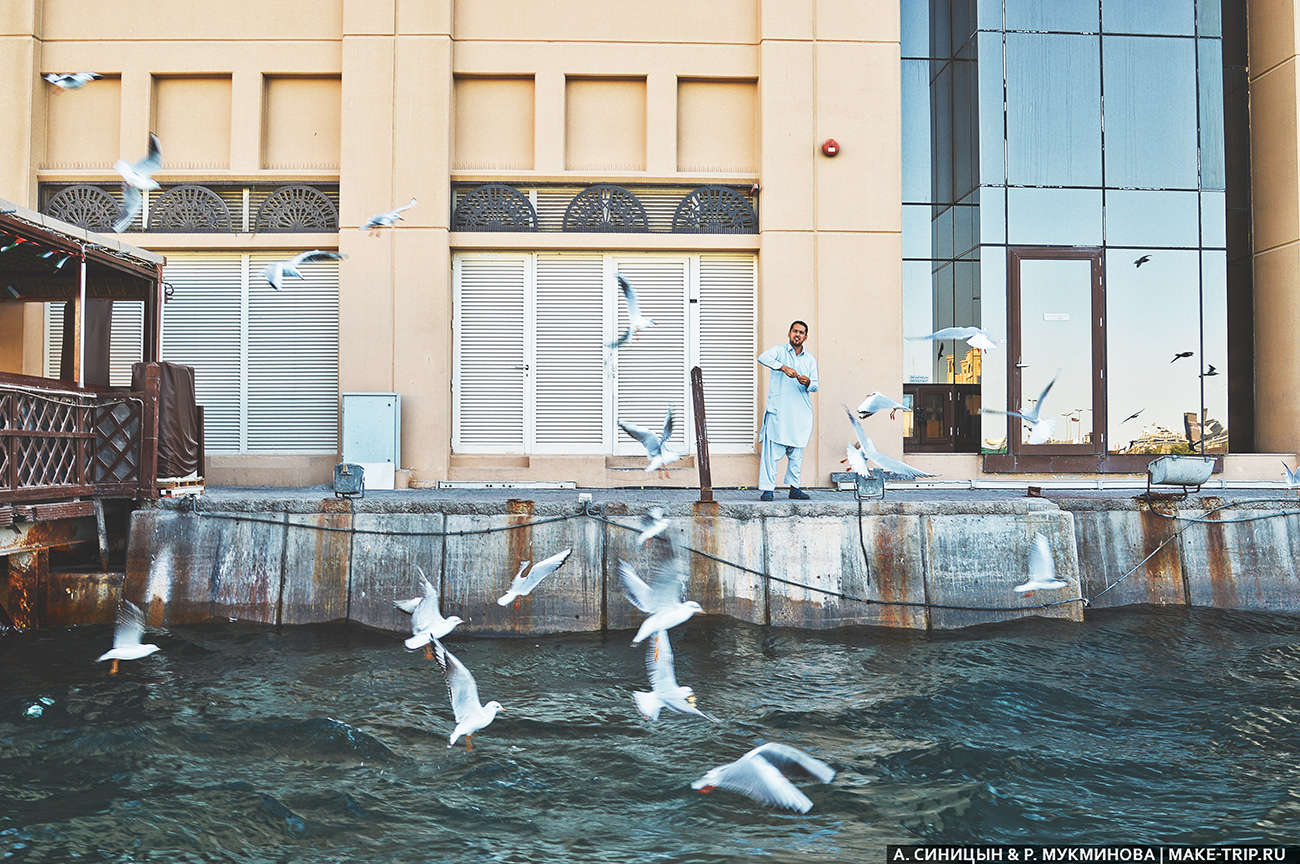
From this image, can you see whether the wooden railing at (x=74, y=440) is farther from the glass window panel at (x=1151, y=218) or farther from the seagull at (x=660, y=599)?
the glass window panel at (x=1151, y=218)

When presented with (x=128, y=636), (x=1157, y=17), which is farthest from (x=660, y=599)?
(x=1157, y=17)

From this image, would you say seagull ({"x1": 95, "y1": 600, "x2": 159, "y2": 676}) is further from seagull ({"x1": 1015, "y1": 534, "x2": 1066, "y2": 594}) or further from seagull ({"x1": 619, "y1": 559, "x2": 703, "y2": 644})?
seagull ({"x1": 1015, "y1": 534, "x2": 1066, "y2": 594})

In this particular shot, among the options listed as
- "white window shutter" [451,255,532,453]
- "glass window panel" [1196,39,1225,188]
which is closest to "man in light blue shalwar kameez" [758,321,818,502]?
"white window shutter" [451,255,532,453]

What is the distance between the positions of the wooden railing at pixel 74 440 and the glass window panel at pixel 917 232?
1013 centimetres

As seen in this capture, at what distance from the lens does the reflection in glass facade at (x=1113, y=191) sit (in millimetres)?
12328

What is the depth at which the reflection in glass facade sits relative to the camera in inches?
485

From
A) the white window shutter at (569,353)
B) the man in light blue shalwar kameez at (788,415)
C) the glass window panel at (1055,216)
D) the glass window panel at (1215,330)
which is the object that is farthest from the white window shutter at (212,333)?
the glass window panel at (1215,330)

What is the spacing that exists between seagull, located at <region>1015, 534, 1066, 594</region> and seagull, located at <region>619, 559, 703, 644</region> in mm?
2867

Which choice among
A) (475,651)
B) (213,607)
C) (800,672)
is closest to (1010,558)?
(800,672)

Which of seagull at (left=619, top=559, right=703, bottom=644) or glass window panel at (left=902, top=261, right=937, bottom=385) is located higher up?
glass window panel at (left=902, top=261, right=937, bottom=385)

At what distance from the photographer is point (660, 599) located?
A: 677 cm

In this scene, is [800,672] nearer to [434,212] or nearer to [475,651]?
[475,651]

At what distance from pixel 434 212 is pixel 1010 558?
7877 millimetres

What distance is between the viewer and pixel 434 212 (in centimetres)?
1137
